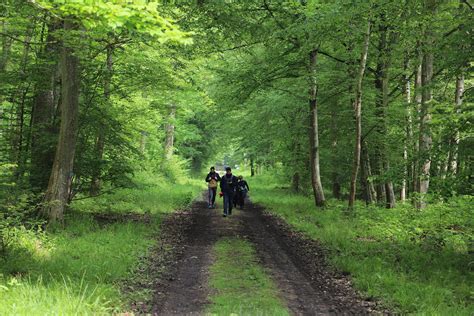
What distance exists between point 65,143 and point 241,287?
20.8ft

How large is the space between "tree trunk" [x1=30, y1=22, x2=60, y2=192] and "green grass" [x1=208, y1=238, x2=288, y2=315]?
5.93 m

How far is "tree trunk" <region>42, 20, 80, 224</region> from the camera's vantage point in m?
10.1

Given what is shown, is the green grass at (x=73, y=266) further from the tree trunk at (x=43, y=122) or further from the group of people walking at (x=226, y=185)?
the group of people walking at (x=226, y=185)

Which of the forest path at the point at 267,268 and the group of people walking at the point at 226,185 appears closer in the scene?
the forest path at the point at 267,268

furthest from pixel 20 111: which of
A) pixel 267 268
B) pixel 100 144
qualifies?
pixel 267 268

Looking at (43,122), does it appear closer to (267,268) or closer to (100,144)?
(100,144)

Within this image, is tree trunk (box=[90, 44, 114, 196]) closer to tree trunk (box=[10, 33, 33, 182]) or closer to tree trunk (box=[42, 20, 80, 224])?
tree trunk (box=[42, 20, 80, 224])

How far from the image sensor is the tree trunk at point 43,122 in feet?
36.6

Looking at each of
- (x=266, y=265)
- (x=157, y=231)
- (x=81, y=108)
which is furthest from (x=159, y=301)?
(x=81, y=108)

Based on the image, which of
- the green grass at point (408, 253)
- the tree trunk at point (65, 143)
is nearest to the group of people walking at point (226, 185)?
the green grass at point (408, 253)

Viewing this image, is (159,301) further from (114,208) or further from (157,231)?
(114,208)

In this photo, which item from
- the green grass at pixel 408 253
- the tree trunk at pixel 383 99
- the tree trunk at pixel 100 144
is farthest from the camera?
the tree trunk at pixel 383 99

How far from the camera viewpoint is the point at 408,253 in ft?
28.7

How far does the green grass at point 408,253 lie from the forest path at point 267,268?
1.50ft
